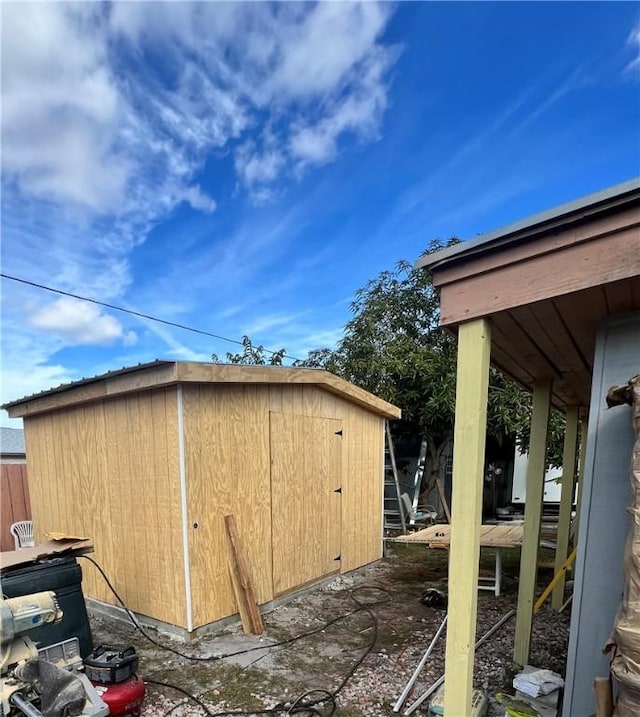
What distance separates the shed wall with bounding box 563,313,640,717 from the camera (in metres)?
1.80

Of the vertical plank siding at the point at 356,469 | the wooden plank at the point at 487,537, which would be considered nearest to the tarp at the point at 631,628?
the wooden plank at the point at 487,537

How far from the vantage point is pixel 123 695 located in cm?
229

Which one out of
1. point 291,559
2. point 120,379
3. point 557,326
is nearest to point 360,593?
point 291,559

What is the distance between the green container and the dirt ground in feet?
1.78

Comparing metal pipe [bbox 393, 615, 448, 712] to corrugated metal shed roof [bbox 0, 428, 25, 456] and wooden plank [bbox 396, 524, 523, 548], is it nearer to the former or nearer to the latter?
wooden plank [bbox 396, 524, 523, 548]

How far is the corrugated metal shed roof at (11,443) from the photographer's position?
7184 mm

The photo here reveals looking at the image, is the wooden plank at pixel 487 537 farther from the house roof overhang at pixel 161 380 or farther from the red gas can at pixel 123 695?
the red gas can at pixel 123 695

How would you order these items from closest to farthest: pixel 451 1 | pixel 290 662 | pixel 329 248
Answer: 1. pixel 290 662
2. pixel 451 1
3. pixel 329 248

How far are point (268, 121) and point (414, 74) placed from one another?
103 inches

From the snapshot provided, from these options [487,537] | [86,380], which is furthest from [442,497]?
[86,380]

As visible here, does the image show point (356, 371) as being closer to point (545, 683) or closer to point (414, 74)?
point (414, 74)

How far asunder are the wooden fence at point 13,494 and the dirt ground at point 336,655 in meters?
3.57

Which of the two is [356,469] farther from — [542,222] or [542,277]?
[542,222]

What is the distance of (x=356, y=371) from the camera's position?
Result: 886 cm
